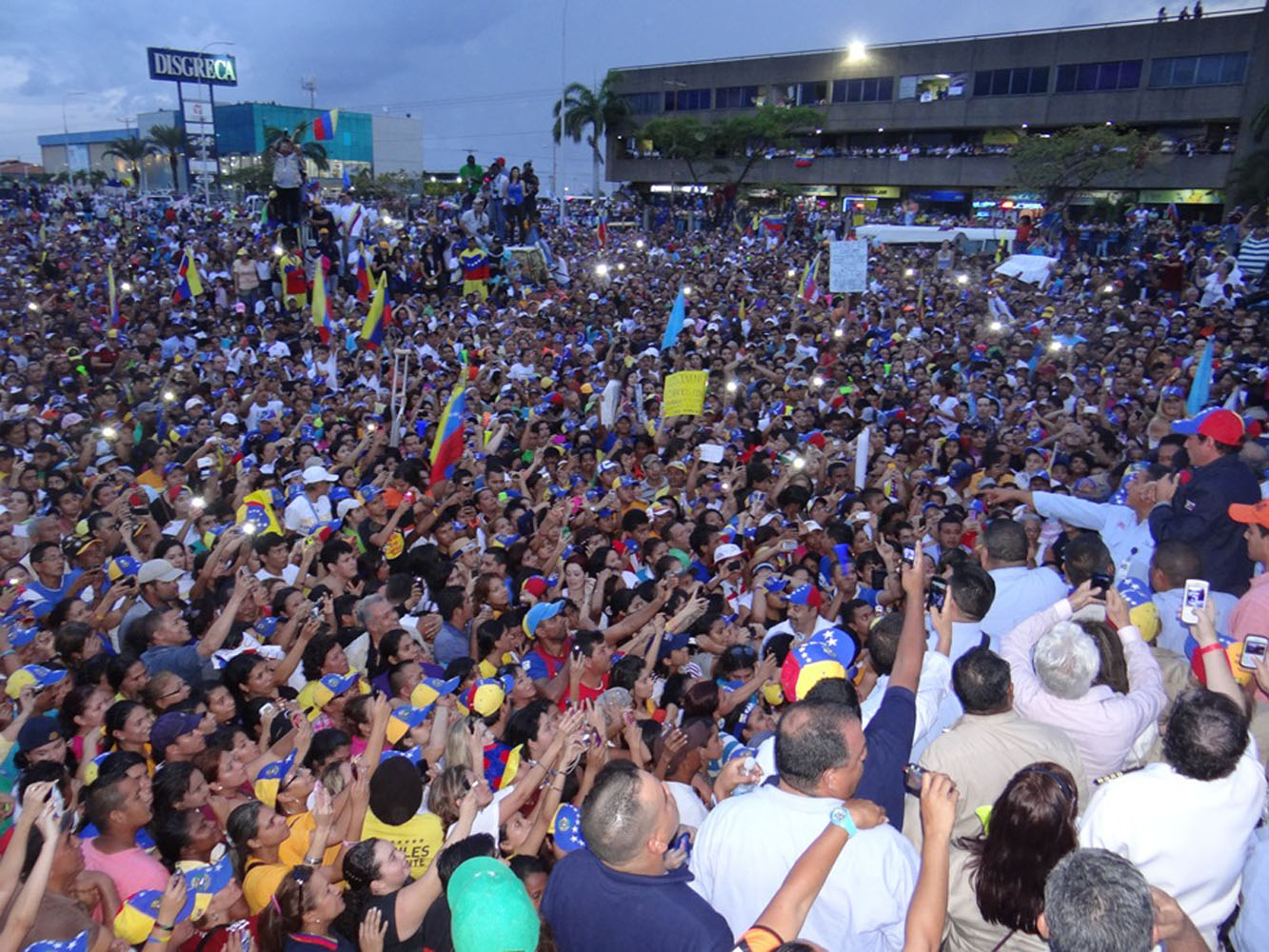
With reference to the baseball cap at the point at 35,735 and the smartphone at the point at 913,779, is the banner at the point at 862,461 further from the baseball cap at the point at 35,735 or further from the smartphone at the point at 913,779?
the baseball cap at the point at 35,735

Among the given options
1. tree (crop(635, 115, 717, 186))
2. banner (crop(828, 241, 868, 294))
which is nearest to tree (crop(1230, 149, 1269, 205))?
banner (crop(828, 241, 868, 294))

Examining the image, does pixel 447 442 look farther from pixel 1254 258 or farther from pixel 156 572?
pixel 1254 258

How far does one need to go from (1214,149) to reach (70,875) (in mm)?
51508

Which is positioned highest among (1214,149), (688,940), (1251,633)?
(1214,149)

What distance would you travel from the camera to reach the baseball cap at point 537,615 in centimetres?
525

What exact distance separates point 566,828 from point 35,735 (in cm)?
241

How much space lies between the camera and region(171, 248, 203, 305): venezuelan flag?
1587 centimetres

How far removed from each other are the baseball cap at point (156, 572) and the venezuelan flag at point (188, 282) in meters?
11.7

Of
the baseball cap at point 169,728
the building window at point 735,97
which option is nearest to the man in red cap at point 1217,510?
the baseball cap at point 169,728

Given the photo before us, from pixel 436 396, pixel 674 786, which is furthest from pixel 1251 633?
Result: pixel 436 396

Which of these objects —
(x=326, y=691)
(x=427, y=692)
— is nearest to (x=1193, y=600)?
(x=427, y=692)

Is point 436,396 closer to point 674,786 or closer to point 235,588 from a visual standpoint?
point 235,588

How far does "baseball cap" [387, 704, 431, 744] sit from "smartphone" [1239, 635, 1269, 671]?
10.6ft

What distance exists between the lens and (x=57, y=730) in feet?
12.9
